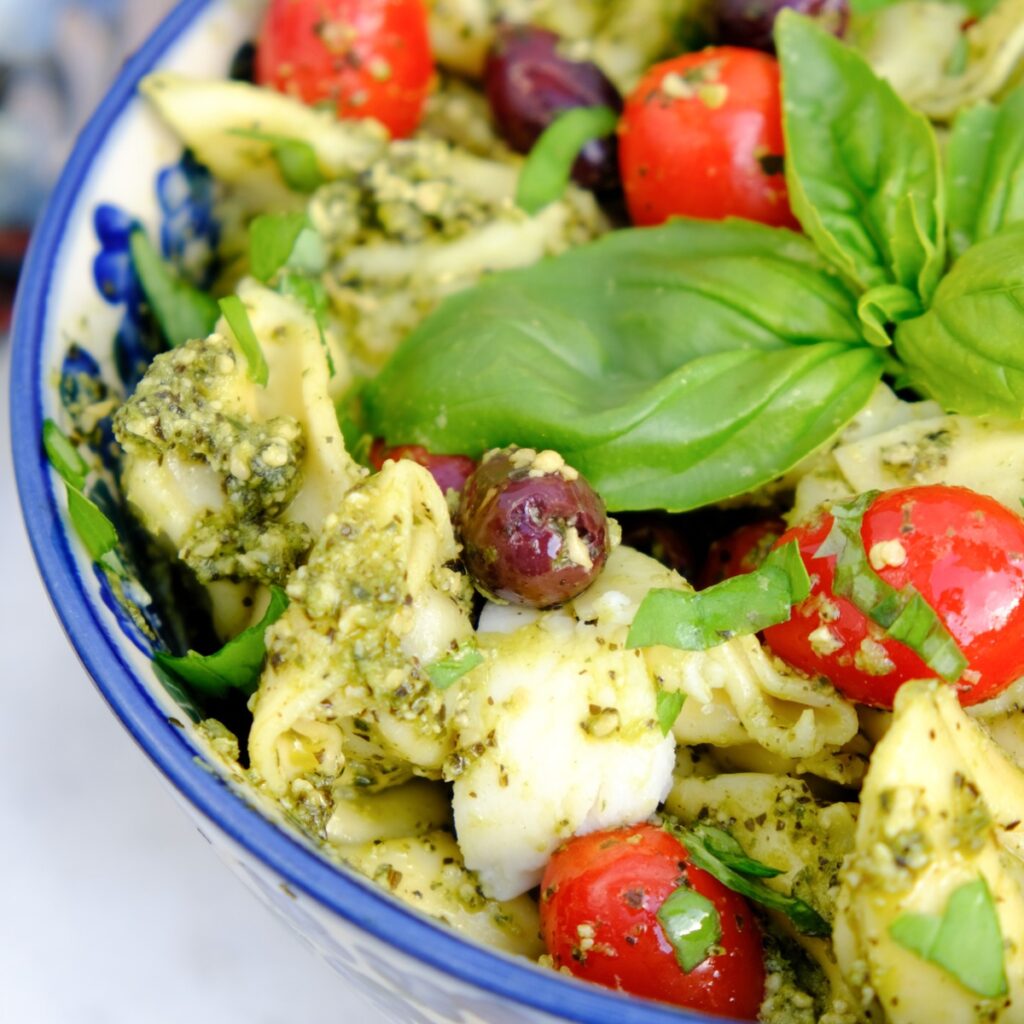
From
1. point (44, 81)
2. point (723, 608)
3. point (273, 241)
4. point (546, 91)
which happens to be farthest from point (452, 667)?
point (44, 81)

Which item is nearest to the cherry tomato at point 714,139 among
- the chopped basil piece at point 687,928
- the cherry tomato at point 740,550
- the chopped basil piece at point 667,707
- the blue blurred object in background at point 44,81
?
the cherry tomato at point 740,550

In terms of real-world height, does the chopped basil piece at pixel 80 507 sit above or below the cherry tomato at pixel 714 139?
below

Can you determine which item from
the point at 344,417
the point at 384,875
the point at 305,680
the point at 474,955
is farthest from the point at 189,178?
the point at 474,955

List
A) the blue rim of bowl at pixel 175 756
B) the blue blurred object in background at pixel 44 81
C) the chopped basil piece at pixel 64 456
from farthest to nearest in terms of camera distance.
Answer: the blue blurred object in background at pixel 44 81
the chopped basil piece at pixel 64 456
the blue rim of bowl at pixel 175 756

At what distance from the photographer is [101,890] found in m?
1.80

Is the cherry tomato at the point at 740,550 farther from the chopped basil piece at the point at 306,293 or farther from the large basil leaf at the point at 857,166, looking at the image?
the chopped basil piece at the point at 306,293

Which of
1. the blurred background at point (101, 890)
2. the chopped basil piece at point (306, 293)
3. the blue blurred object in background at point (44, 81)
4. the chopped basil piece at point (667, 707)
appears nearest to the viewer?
the chopped basil piece at point (667, 707)

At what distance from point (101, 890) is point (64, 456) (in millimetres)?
672

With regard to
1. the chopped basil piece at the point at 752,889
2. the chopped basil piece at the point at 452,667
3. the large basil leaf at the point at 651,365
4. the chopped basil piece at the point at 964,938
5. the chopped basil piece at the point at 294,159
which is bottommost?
the chopped basil piece at the point at 752,889

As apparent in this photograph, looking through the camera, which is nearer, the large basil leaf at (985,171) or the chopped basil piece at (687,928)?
the chopped basil piece at (687,928)

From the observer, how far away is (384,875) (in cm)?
133

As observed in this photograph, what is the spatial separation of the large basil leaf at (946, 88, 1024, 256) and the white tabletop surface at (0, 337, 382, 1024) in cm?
119

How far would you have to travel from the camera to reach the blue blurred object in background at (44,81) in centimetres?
259

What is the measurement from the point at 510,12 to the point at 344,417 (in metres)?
0.78
